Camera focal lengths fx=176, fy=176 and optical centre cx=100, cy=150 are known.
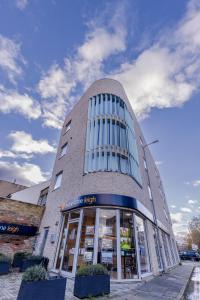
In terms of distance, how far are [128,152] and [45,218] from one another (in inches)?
295

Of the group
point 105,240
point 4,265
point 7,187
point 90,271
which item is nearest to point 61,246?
point 4,265

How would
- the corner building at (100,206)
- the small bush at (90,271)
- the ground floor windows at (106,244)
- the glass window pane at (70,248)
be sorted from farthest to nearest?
the glass window pane at (70,248) → the corner building at (100,206) → the ground floor windows at (106,244) → the small bush at (90,271)

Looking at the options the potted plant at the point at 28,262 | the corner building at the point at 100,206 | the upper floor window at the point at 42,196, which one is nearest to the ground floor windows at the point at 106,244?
the corner building at the point at 100,206

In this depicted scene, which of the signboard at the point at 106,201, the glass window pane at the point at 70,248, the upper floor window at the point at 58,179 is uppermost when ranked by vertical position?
the upper floor window at the point at 58,179

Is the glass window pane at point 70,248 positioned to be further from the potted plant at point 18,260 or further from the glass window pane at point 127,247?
the potted plant at point 18,260

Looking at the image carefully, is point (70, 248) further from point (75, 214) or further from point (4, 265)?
point (4, 265)

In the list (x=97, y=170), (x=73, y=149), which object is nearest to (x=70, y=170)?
(x=73, y=149)

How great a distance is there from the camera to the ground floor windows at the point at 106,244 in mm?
7660

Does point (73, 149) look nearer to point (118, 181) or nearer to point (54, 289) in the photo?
point (118, 181)

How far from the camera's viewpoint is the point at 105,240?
8.00m

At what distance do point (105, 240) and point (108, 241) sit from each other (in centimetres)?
14

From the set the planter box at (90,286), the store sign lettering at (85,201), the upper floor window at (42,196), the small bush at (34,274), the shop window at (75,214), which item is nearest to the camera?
the small bush at (34,274)

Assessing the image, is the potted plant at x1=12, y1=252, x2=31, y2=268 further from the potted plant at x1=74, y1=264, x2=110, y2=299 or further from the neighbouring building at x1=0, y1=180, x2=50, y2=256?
the potted plant at x1=74, y1=264, x2=110, y2=299

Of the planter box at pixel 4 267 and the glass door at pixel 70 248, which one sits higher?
the glass door at pixel 70 248
